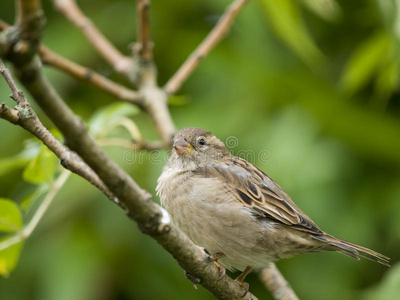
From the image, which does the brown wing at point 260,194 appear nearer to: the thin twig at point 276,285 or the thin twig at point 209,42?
the thin twig at point 276,285

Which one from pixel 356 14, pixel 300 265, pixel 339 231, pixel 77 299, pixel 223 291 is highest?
pixel 356 14

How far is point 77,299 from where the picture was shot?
394 cm

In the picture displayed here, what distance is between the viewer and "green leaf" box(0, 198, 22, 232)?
2341 millimetres

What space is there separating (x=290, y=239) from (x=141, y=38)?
1.68 m

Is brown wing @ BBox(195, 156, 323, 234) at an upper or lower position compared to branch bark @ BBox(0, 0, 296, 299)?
upper

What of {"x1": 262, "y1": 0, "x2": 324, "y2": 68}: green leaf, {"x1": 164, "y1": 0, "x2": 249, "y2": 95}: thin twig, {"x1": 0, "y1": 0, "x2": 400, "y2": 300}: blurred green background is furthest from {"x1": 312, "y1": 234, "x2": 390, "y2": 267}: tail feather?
{"x1": 164, "y1": 0, "x2": 249, "y2": 95}: thin twig

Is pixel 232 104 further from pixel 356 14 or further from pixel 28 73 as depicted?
pixel 28 73

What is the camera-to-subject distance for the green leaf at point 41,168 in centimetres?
242

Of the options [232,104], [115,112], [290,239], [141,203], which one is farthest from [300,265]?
[141,203]

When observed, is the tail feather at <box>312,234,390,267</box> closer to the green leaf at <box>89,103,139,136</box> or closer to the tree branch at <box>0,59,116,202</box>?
the green leaf at <box>89,103,139,136</box>

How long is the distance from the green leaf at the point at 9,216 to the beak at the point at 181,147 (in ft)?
5.12

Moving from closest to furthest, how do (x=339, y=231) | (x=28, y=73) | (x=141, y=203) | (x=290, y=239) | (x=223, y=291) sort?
(x=28, y=73), (x=141, y=203), (x=223, y=291), (x=290, y=239), (x=339, y=231)

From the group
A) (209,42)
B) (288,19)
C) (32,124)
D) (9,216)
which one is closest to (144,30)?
(209,42)

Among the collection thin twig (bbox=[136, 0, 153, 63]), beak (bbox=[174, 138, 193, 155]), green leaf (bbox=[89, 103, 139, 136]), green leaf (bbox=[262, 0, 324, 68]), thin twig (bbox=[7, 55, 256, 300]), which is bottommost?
thin twig (bbox=[7, 55, 256, 300])
